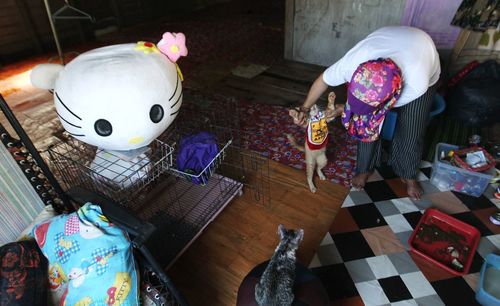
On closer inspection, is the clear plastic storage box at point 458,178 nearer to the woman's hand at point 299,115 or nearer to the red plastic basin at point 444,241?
the red plastic basin at point 444,241

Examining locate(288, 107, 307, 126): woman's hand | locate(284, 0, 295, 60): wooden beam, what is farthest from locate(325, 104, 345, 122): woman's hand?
locate(284, 0, 295, 60): wooden beam

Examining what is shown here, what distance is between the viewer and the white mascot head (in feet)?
3.38

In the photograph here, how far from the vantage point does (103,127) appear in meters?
1.07

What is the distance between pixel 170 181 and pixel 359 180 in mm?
1043

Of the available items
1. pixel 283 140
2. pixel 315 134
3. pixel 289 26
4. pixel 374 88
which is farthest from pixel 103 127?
pixel 289 26

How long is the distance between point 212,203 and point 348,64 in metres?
0.93

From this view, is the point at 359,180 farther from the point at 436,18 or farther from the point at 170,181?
the point at 436,18

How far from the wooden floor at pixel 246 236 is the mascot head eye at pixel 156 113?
0.65 metres

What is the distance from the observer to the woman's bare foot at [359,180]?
66.9 inches

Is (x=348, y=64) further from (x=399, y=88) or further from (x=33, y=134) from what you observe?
(x=33, y=134)

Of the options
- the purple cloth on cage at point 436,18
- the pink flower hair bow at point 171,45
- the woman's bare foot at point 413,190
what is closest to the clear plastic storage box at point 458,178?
the woman's bare foot at point 413,190

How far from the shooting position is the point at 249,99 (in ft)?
8.63

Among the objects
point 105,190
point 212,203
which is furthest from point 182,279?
point 105,190

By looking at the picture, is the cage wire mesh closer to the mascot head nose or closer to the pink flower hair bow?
the mascot head nose
